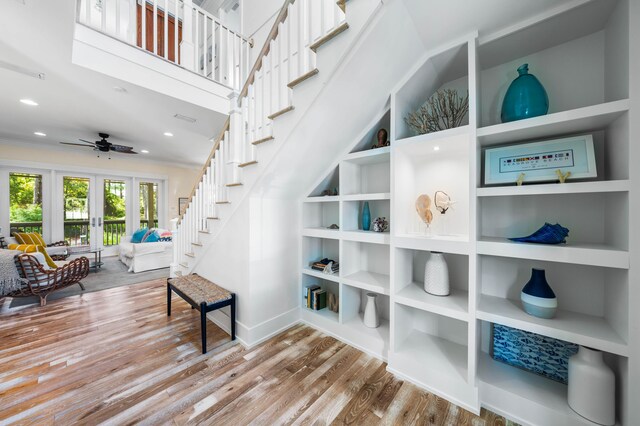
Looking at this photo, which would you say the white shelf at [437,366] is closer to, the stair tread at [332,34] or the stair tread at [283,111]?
the stair tread at [283,111]

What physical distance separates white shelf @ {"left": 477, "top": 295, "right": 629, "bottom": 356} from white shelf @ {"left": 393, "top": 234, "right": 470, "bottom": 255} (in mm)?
400

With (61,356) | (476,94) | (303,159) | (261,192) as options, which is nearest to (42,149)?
(61,356)

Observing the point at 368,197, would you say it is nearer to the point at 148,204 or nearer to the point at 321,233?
the point at 321,233

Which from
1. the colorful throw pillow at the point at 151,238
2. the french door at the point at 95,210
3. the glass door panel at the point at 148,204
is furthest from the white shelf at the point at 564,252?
the glass door panel at the point at 148,204

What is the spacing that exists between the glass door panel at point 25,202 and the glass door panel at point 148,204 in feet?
6.03

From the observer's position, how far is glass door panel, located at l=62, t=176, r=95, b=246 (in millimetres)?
5572

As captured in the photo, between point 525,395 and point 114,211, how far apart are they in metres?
8.18

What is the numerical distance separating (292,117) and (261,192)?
0.74 meters

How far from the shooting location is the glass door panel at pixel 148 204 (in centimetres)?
665

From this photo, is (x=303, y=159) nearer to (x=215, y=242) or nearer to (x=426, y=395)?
(x=215, y=242)

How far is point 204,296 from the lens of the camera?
228 cm

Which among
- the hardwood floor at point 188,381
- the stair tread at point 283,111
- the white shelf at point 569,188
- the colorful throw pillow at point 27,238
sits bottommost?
the hardwood floor at point 188,381

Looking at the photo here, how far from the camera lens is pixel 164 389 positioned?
1.67 metres

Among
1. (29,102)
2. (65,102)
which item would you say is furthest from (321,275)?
Result: (29,102)
